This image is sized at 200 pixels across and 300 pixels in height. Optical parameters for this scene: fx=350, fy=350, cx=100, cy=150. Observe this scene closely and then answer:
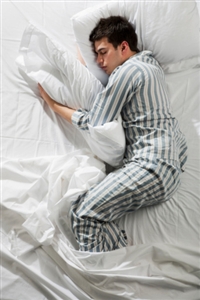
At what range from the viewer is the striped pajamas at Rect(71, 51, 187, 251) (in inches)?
45.8

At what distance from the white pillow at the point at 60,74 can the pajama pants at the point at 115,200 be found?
12cm

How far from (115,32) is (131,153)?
46 centimetres

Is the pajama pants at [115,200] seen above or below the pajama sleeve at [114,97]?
below

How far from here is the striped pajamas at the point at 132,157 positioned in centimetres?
116

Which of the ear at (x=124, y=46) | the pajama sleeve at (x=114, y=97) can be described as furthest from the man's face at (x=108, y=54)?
the pajama sleeve at (x=114, y=97)

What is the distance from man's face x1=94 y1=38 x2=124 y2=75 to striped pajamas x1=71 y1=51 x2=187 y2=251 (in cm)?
7

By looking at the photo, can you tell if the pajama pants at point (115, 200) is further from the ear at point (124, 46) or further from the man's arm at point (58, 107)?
the ear at point (124, 46)

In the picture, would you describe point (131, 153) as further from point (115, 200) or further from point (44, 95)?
point (44, 95)

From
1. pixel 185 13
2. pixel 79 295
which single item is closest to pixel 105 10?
pixel 185 13

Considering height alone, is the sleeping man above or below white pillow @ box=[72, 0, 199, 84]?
below

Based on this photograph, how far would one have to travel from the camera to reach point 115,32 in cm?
132

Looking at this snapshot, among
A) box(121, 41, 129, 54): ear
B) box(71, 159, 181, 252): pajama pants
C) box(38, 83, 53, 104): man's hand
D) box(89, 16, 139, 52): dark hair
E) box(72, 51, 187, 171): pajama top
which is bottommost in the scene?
box(71, 159, 181, 252): pajama pants

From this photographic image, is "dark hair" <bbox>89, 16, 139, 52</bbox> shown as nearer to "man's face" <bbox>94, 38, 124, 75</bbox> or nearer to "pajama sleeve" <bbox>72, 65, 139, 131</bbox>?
"man's face" <bbox>94, 38, 124, 75</bbox>

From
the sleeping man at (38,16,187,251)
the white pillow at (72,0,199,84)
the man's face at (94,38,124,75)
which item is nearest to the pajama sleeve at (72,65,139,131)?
the sleeping man at (38,16,187,251)
